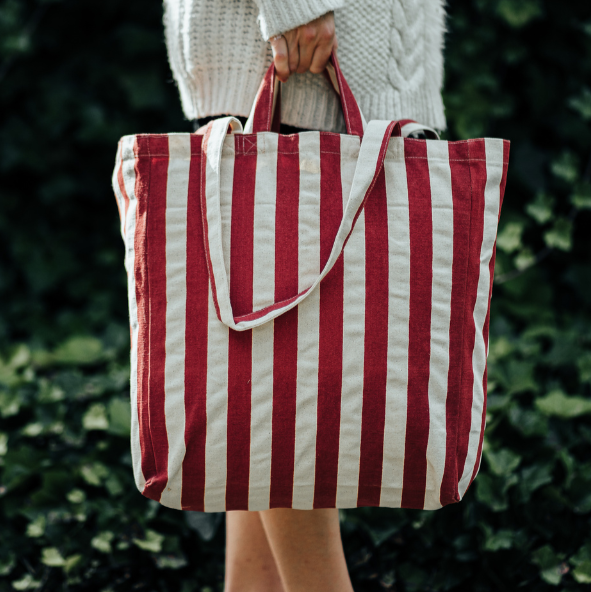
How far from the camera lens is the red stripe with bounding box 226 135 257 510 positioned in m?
0.76

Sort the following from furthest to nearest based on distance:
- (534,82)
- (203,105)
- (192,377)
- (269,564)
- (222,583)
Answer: (534,82) → (222,583) → (269,564) → (203,105) → (192,377)

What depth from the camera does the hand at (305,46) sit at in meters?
0.81

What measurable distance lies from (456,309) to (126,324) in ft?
5.74

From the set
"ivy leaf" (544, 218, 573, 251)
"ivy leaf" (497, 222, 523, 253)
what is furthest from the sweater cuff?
"ivy leaf" (544, 218, 573, 251)

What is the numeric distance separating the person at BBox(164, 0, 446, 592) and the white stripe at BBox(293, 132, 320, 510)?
0.39 feet

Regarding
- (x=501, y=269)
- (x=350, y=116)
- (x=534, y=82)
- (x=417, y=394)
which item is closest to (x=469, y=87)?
(x=534, y=82)

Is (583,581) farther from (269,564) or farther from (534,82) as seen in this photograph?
(534,82)

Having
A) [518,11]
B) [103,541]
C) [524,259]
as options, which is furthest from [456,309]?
[518,11]

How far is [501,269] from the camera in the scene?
6.75 ft

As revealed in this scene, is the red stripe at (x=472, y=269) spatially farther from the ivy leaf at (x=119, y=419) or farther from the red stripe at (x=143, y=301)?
the ivy leaf at (x=119, y=419)

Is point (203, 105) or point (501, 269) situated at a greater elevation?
point (203, 105)

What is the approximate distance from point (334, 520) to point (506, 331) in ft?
4.09

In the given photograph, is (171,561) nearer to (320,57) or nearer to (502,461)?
(502,461)

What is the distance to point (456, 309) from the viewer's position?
31.0 inches
